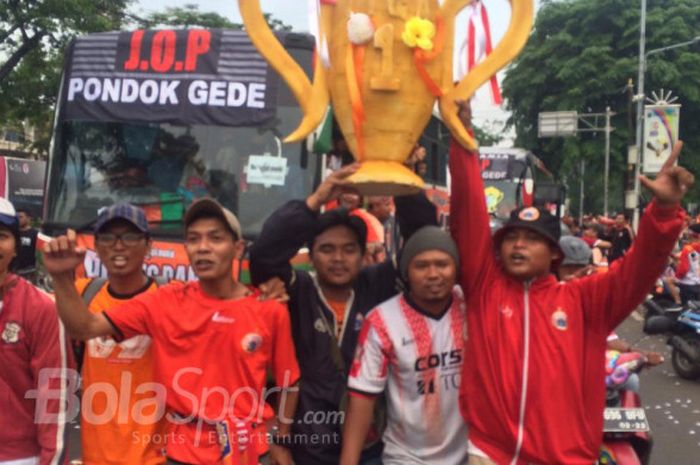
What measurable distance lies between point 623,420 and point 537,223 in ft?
5.91

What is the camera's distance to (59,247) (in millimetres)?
2350

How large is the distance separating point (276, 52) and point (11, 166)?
54.6ft

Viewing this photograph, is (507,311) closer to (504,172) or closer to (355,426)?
(355,426)

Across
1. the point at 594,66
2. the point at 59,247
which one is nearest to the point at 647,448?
the point at 59,247

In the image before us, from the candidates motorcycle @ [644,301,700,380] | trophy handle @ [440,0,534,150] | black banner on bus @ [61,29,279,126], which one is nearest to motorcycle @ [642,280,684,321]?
motorcycle @ [644,301,700,380]

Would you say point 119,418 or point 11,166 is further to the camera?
point 11,166

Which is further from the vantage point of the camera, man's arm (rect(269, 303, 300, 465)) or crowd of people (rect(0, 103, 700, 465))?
man's arm (rect(269, 303, 300, 465))

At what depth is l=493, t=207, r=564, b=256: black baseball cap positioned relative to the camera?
2.55 meters

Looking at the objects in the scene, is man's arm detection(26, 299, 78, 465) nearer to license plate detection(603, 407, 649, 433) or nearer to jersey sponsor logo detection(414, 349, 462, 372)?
jersey sponsor logo detection(414, 349, 462, 372)

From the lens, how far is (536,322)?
250cm

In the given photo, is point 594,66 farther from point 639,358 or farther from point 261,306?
point 261,306

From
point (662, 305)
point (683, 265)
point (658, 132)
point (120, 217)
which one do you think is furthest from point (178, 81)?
point (658, 132)

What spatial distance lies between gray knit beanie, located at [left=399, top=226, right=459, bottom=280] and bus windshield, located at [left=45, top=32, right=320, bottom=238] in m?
2.95

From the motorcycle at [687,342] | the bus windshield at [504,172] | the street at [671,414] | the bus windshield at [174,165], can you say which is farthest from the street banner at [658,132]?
the bus windshield at [174,165]
